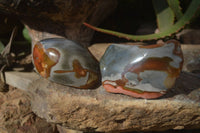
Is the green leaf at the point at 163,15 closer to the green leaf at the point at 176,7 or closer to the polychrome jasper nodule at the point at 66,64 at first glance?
the green leaf at the point at 176,7

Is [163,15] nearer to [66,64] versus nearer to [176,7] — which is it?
[176,7]

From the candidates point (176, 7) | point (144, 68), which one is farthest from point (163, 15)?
point (144, 68)

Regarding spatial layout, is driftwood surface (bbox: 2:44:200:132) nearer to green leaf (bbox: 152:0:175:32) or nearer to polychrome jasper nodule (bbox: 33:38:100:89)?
polychrome jasper nodule (bbox: 33:38:100:89)

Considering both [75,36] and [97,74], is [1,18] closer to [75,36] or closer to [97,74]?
[75,36]

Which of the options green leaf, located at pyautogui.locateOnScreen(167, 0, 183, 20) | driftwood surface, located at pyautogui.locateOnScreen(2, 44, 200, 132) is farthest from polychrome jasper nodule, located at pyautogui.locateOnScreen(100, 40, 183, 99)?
green leaf, located at pyautogui.locateOnScreen(167, 0, 183, 20)

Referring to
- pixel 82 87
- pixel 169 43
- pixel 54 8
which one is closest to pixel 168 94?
pixel 169 43
